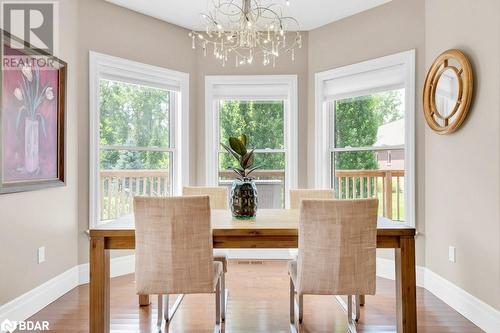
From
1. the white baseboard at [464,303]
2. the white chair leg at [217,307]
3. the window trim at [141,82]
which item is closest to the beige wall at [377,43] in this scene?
the white baseboard at [464,303]

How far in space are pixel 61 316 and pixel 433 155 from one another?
334 cm

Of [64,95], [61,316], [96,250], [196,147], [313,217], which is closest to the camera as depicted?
[313,217]

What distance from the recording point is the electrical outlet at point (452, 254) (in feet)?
9.29

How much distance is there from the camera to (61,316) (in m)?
2.64

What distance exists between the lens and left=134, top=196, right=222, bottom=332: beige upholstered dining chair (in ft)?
6.41

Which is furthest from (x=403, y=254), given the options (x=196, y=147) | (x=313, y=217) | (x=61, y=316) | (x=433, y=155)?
(x=196, y=147)

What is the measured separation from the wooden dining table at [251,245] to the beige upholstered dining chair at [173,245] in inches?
5.6

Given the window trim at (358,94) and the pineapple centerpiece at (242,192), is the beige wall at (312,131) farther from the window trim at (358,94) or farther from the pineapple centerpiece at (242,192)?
the pineapple centerpiece at (242,192)

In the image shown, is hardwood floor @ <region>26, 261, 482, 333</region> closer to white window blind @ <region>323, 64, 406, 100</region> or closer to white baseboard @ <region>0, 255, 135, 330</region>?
white baseboard @ <region>0, 255, 135, 330</region>

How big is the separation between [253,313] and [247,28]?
84.5 inches

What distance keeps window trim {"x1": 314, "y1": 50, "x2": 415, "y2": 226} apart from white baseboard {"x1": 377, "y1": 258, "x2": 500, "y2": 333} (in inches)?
20.1

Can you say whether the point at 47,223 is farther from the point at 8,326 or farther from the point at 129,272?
the point at 129,272

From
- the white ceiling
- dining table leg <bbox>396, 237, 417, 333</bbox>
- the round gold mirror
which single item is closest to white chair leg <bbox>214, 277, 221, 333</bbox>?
dining table leg <bbox>396, 237, 417, 333</bbox>

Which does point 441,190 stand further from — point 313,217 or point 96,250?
point 96,250
